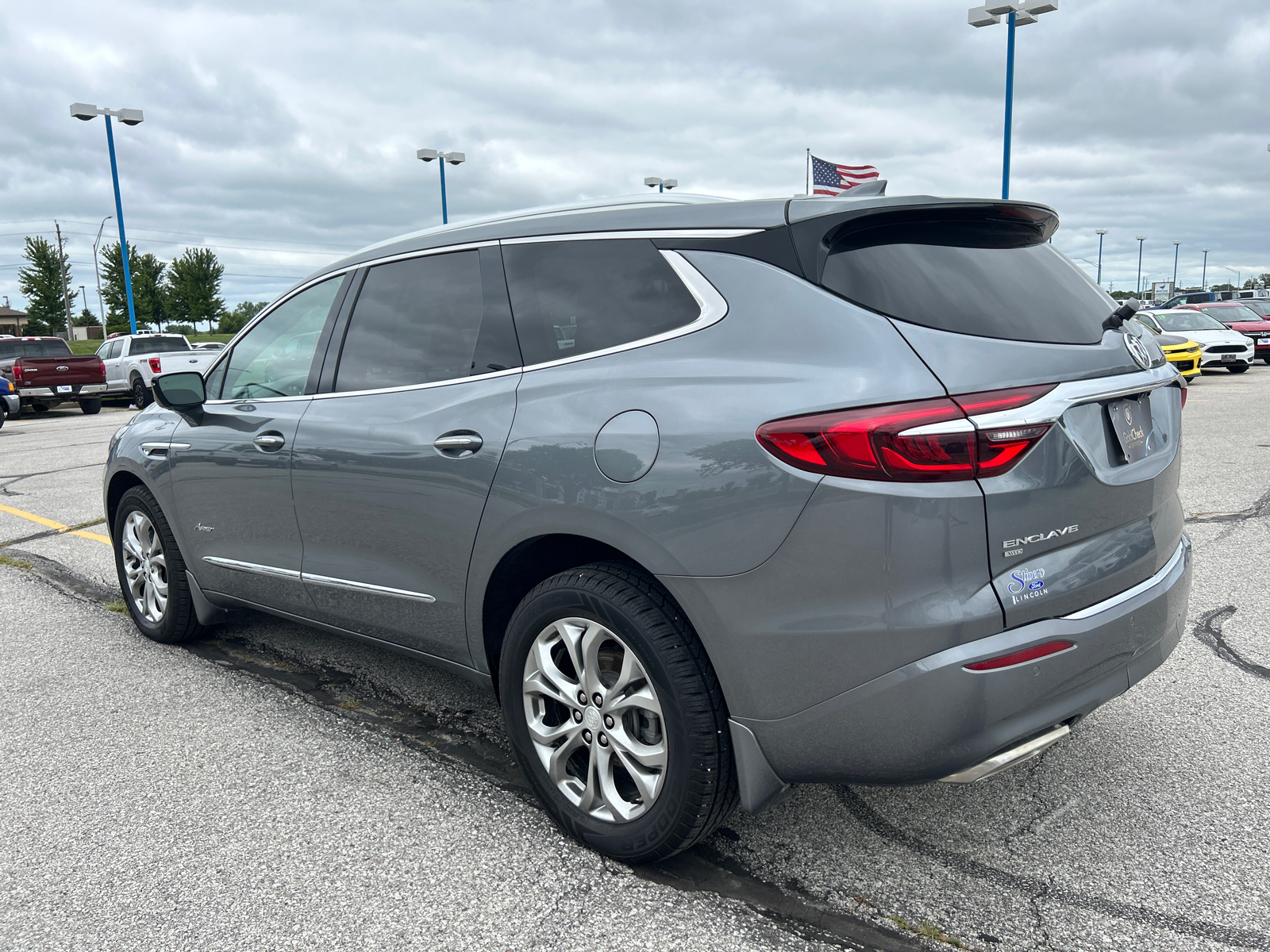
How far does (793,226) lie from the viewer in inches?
96.1

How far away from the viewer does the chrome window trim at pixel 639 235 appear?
255cm

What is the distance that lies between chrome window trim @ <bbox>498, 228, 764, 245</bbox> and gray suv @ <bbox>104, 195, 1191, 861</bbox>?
0.03 ft

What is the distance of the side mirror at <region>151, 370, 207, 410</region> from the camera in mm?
4203

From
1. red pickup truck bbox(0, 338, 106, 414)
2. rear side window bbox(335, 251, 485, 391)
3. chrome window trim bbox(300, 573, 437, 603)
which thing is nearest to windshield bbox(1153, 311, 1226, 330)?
rear side window bbox(335, 251, 485, 391)

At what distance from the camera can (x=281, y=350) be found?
3963mm

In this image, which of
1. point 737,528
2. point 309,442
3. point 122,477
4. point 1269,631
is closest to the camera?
point 737,528

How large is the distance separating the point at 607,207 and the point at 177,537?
2711 millimetres

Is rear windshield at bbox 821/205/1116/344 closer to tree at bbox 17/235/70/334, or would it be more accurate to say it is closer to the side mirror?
the side mirror

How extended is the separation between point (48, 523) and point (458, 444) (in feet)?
21.7

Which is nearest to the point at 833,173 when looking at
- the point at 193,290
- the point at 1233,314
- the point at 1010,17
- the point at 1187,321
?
the point at 1010,17

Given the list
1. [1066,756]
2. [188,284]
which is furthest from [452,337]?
[188,284]

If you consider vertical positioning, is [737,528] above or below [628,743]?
above

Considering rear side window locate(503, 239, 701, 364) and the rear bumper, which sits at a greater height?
rear side window locate(503, 239, 701, 364)

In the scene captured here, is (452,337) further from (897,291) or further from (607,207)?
(897,291)
